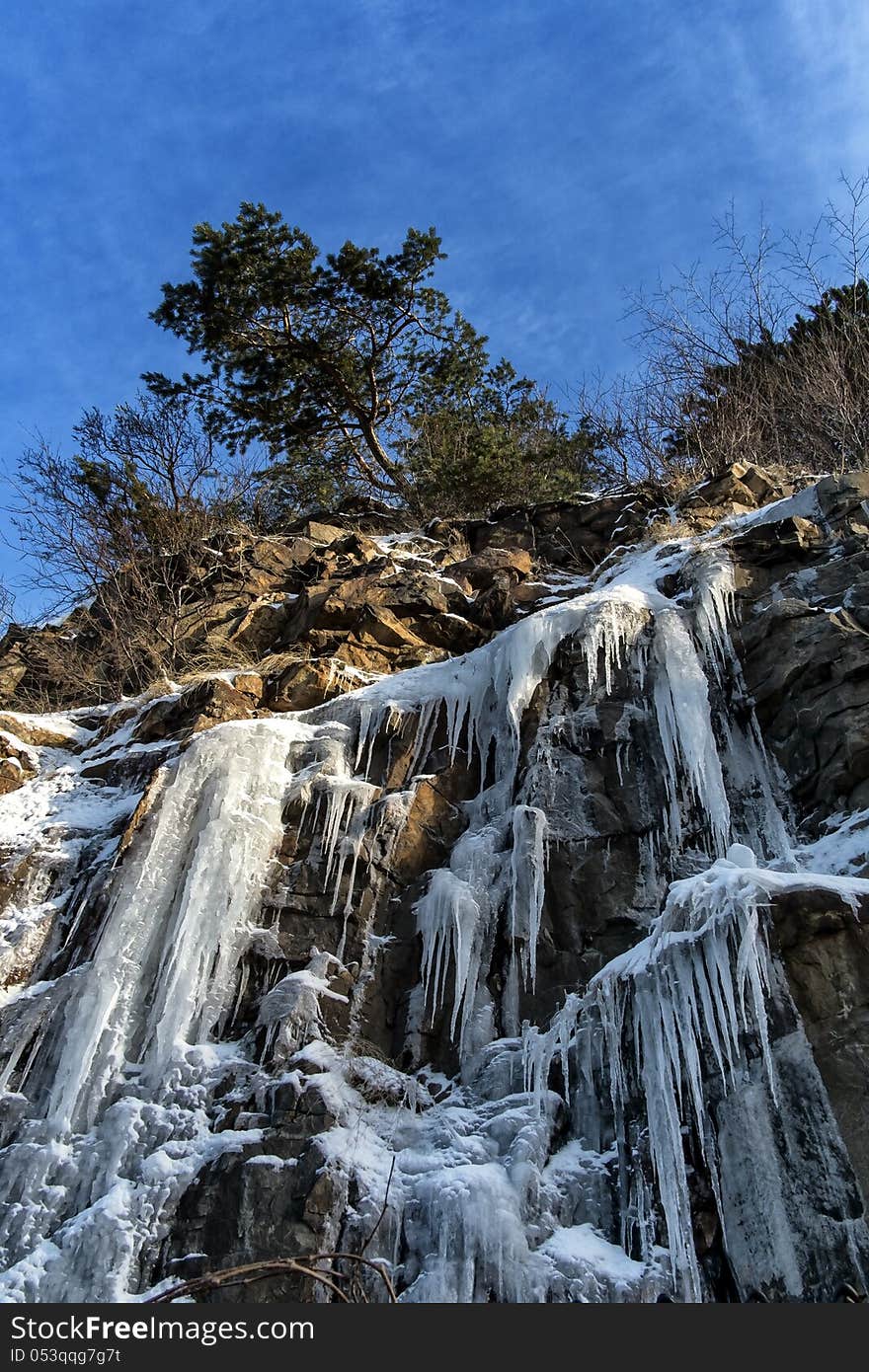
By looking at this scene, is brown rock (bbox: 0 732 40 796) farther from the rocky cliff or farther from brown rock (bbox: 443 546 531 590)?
brown rock (bbox: 443 546 531 590)

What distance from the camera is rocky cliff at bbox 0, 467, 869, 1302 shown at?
18.0 feet

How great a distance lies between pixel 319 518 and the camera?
16938 millimetres

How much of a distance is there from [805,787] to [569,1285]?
3928 millimetres

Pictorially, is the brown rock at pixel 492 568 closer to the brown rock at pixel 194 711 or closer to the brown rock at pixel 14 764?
the brown rock at pixel 194 711

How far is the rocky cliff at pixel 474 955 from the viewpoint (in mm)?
5496

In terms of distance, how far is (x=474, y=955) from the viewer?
24.4 feet

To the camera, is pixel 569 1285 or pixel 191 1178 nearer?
pixel 569 1285

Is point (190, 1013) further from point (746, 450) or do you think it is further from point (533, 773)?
point (746, 450)

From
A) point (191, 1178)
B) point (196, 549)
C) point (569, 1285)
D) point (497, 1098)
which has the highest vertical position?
point (196, 549)

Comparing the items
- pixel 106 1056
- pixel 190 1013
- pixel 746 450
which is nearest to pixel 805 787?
pixel 190 1013

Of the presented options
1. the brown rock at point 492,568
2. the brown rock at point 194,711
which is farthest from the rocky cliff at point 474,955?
the brown rock at point 492,568

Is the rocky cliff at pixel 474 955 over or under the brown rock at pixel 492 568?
under

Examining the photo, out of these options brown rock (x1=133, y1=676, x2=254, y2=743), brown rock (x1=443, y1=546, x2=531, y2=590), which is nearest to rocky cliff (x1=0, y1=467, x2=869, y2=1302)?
brown rock (x1=133, y1=676, x2=254, y2=743)

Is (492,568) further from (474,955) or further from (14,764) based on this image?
(474,955)
